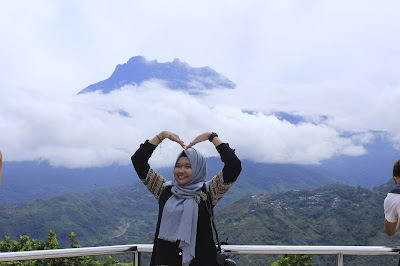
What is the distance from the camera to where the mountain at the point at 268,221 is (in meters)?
47.7

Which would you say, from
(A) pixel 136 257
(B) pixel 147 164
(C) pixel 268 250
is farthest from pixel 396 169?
(A) pixel 136 257

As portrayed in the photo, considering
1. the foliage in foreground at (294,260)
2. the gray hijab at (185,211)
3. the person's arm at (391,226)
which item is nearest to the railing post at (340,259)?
the foliage in foreground at (294,260)

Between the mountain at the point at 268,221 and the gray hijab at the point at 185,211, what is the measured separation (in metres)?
0.32

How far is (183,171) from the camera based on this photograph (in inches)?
91.9

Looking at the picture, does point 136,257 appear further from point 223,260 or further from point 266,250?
point 266,250

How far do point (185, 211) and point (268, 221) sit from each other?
194 ft

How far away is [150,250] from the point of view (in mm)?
2477

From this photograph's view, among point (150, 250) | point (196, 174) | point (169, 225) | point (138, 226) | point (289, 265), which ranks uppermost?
point (196, 174)

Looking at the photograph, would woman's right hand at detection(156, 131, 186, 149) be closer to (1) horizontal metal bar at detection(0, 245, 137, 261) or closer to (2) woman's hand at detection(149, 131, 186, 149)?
(2) woman's hand at detection(149, 131, 186, 149)

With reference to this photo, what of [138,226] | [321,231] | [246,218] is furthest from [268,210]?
[138,226]

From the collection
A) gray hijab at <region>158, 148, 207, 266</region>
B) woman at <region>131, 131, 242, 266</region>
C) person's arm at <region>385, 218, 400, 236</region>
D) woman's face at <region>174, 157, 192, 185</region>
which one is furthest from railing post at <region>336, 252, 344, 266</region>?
woman's face at <region>174, 157, 192, 185</region>

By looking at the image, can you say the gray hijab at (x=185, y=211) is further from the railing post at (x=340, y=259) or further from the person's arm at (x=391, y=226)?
the person's arm at (x=391, y=226)

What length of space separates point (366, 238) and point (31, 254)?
1934 inches

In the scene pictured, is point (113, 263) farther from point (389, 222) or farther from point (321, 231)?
point (321, 231)
